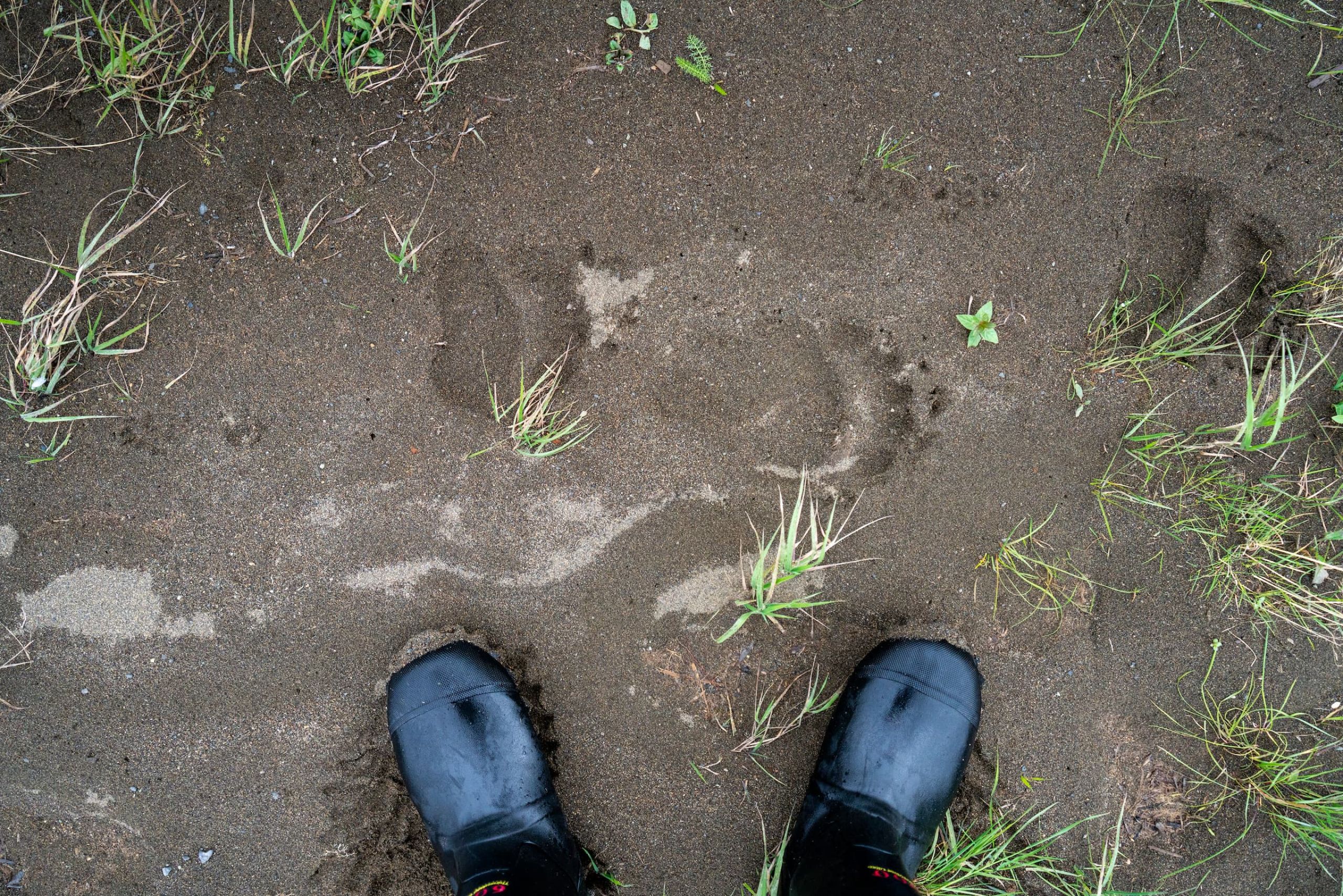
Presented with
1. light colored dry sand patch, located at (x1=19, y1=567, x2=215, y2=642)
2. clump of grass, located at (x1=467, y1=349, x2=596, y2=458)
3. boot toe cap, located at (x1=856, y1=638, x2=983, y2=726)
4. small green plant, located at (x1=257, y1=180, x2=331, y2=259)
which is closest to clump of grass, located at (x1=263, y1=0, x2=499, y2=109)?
small green plant, located at (x1=257, y1=180, x2=331, y2=259)

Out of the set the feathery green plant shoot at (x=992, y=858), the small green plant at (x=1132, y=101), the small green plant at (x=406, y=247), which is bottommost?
the feathery green plant shoot at (x=992, y=858)

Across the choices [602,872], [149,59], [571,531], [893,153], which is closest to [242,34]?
[149,59]

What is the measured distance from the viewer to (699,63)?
172 cm

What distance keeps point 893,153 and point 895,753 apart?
1565 millimetres

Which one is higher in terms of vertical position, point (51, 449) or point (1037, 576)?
point (51, 449)

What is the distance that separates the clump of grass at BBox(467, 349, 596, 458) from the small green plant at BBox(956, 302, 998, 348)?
988 mm

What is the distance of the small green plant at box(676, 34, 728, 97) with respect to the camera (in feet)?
5.63

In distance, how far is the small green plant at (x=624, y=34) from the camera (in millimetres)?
1709

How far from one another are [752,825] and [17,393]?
2.20 meters

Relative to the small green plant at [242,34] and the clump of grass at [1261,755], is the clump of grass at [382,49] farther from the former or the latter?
the clump of grass at [1261,755]

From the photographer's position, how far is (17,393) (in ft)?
5.68

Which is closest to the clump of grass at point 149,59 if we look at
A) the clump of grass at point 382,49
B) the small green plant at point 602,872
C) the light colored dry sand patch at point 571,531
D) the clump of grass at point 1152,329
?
the clump of grass at point 382,49

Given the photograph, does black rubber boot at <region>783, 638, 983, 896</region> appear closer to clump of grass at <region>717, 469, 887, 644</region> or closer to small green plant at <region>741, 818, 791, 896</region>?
small green plant at <region>741, 818, 791, 896</region>

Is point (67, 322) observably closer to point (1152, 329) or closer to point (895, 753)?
point (895, 753)
